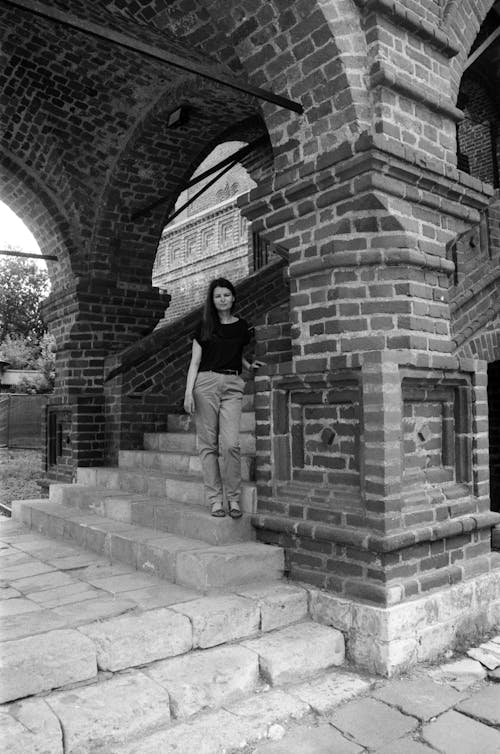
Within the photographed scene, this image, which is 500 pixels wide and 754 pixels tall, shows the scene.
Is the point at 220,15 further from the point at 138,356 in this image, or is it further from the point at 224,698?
the point at 224,698

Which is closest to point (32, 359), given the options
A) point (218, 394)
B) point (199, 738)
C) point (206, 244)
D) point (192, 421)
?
point (206, 244)

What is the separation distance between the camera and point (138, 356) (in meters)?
7.02

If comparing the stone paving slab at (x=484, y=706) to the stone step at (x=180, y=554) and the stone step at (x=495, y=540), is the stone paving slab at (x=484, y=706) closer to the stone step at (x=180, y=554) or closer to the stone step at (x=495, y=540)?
the stone step at (x=180, y=554)

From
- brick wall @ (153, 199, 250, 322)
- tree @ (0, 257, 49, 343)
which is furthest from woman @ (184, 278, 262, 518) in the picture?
tree @ (0, 257, 49, 343)

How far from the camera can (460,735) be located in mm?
2854

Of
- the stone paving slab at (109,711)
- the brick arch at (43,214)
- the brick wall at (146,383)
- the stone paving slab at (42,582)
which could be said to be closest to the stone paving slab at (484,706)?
the stone paving slab at (109,711)

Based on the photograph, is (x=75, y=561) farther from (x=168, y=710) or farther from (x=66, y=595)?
(x=168, y=710)

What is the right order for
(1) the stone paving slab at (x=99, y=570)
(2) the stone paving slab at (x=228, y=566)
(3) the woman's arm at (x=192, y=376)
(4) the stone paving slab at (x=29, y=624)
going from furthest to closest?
(3) the woman's arm at (x=192, y=376) < (1) the stone paving slab at (x=99, y=570) < (2) the stone paving slab at (x=228, y=566) < (4) the stone paving slab at (x=29, y=624)

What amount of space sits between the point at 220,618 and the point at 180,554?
612 millimetres

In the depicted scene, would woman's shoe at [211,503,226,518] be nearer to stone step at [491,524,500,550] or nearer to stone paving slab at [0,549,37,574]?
stone paving slab at [0,549,37,574]

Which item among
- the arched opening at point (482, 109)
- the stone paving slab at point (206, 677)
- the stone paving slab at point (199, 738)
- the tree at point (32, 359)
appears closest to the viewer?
the stone paving slab at point (199, 738)

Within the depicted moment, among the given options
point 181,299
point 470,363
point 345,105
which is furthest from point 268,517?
point 181,299

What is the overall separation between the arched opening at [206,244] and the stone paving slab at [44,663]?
1152 cm

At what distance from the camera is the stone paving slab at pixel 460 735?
2.73m
